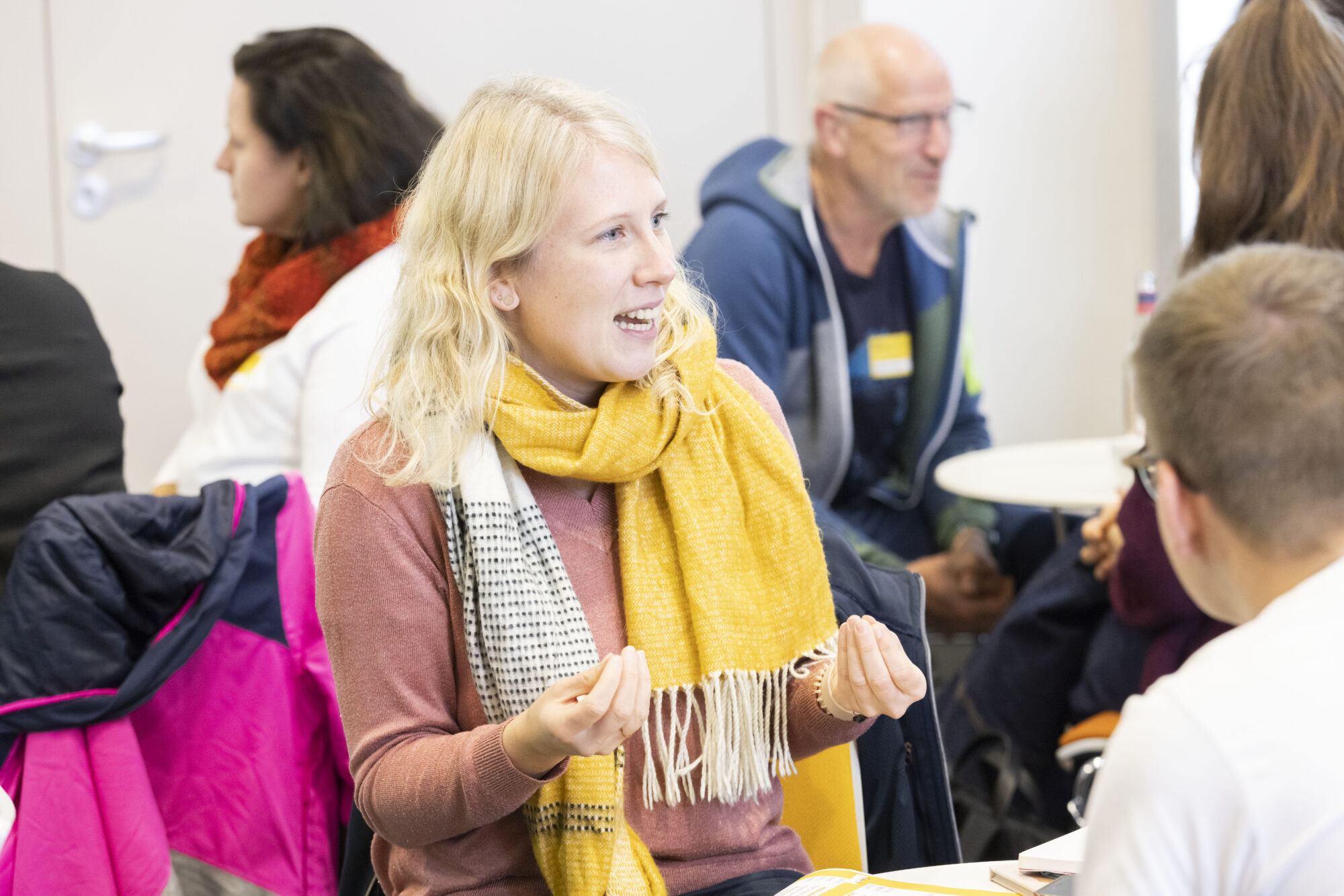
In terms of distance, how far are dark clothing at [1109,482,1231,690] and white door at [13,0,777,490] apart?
85.2 inches

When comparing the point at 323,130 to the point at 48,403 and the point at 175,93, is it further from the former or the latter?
the point at 175,93

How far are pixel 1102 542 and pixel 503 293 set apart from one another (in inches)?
49.2

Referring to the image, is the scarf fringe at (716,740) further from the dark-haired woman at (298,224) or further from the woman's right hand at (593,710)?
the dark-haired woman at (298,224)

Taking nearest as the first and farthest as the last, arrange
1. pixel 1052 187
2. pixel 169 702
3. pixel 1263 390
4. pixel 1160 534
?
pixel 1263 390 → pixel 169 702 → pixel 1160 534 → pixel 1052 187

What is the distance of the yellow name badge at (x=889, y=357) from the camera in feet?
10.0

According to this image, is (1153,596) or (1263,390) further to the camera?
(1153,596)

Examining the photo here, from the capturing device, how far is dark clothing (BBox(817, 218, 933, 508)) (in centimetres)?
303

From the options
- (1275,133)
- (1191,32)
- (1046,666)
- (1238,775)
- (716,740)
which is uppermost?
(1191,32)

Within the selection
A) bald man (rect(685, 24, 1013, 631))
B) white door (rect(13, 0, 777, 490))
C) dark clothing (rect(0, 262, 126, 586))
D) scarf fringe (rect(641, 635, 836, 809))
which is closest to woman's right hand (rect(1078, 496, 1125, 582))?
bald man (rect(685, 24, 1013, 631))

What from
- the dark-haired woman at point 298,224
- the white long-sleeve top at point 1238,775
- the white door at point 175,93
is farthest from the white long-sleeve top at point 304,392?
the white long-sleeve top at point 1238,775

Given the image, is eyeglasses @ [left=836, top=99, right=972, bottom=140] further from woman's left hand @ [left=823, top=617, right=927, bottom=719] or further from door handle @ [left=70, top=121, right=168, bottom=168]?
woman's left hand @ [left=823, top=617, right=927, bottom=719]

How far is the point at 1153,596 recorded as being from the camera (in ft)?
6.31

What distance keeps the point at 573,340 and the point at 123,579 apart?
66 centimetres

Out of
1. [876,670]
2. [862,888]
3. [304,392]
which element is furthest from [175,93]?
[862,888]
